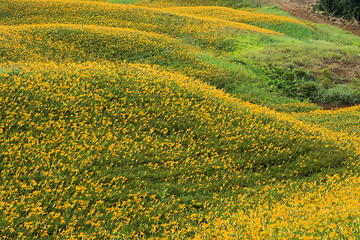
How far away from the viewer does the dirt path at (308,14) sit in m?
44.8

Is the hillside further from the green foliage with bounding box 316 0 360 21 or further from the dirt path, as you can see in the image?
the green foliage with bounding box 316 0 360 21

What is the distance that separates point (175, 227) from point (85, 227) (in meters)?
1.91

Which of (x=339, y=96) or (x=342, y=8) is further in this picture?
(x=342, y=8)

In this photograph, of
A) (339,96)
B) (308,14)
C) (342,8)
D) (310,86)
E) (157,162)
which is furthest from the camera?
(308,14)

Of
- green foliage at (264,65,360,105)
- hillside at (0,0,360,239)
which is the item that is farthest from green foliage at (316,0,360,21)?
hillside at (0,0,360,239)

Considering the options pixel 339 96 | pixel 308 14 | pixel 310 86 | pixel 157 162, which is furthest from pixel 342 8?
pixel 157 162

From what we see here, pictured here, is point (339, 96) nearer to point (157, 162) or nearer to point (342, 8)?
point (157, 162)

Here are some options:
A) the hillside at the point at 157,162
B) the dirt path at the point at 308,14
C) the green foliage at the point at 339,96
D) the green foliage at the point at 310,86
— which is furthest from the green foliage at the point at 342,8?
the hillside at the point at 157,162

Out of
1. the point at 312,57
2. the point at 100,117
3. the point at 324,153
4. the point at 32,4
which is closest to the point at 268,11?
the point at 312,57

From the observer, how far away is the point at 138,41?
24125 mm

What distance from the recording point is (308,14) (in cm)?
5041

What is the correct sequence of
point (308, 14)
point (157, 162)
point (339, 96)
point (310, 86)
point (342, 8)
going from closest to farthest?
point (157, 162) < point (339, 96) < point (310, 86) < point (342, 8) < point (308, 14)

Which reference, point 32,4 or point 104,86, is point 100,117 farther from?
point 32,4

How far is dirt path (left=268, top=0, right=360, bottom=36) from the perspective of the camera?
44.8 metres
